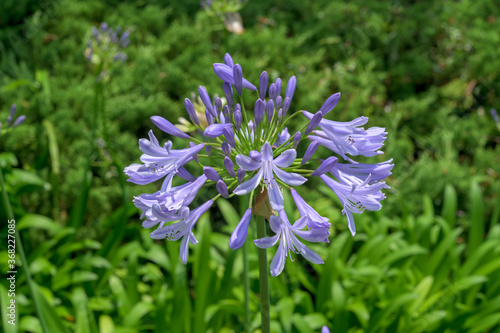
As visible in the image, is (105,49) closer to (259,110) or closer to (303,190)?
(303,190)

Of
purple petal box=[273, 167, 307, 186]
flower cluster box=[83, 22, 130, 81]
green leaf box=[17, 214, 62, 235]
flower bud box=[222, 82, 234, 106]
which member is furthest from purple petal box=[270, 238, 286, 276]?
green leaf box=[17, 214, 62, 235]

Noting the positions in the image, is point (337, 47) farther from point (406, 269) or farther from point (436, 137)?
point (406, 269)

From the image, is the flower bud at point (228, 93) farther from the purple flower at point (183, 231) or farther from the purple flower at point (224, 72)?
the purple flower at point (183, 231)

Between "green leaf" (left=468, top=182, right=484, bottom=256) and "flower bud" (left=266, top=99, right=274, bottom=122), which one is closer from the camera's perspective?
"flower bud" (left=266, top=99, right=274, bottom=122)

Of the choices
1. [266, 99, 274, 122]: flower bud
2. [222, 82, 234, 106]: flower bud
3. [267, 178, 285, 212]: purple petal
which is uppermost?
[222, 82, 234, 106]: flower bud

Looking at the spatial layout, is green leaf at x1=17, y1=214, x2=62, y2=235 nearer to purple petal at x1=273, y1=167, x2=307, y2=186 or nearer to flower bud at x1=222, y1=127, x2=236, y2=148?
flower bud at x1=222, y1=127, x2=236, y2=148

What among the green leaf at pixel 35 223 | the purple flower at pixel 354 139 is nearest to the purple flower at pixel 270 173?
the purple flower at pixel 354 139

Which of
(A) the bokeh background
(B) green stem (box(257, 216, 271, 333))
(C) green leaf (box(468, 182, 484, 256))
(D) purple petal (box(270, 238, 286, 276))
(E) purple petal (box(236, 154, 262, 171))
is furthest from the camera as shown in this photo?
(C) green leaf (box(468, 182, 484, 256))

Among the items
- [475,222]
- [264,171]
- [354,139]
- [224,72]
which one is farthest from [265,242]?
[475,222]
